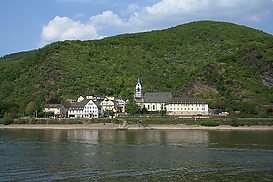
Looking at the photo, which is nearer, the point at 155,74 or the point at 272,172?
the point at 272,172

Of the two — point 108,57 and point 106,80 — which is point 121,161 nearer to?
point 106,80

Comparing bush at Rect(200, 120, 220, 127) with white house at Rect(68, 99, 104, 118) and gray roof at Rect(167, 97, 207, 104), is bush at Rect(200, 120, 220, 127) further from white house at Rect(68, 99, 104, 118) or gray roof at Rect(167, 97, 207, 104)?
white house at Rect(68, 99, 104, 118)

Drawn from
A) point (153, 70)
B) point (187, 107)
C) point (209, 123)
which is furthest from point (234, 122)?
point (153, 70)

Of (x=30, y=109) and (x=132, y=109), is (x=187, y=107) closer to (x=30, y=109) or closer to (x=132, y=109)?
(x=132, y=109)

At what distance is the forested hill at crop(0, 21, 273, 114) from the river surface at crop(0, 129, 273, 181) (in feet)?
110

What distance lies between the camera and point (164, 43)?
13700cm

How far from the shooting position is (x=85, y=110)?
240 feet

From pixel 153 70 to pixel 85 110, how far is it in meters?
40.0

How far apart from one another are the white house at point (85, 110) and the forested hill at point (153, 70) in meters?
9.93

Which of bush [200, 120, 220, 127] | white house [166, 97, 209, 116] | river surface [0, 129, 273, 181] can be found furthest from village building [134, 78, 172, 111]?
river surface [0, 129, 273, 181]

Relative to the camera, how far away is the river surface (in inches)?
969

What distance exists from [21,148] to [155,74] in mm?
72304

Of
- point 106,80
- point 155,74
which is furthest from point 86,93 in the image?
point 155,74

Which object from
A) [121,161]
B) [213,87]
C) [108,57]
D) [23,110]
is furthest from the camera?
[108,57]
